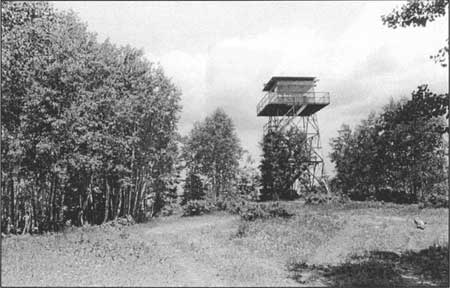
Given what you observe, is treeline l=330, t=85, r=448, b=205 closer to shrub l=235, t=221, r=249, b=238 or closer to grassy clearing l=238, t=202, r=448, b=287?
grassy clearing l=238, t=202, r=448, b=287

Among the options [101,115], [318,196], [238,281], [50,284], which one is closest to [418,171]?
[318,196]

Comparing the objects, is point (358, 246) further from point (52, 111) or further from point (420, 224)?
point (52, 111)

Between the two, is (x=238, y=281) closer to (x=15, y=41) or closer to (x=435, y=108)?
(x=435, y=108)

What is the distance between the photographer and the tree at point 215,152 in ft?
155

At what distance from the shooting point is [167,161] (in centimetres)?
2975

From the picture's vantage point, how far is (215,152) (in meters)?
47.3

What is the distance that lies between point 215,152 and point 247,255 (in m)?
32.1

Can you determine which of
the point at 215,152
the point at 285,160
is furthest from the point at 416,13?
the point at 215,152

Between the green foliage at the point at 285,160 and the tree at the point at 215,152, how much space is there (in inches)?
356

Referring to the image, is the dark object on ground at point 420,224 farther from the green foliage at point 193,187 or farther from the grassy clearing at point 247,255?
the green foliage at point 193,187

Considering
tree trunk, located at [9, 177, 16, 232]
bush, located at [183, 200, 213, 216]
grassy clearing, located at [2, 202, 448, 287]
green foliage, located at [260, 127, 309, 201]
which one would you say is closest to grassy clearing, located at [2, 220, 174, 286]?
grassy clearing, located at [2, 202, 448, 287]

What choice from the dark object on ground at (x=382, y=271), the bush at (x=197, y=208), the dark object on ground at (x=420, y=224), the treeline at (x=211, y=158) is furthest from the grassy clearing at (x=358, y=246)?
the treeline at (x=211, y=158)

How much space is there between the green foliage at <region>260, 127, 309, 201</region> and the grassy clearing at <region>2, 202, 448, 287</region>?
14338mm

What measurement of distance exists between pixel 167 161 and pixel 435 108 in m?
21.6
